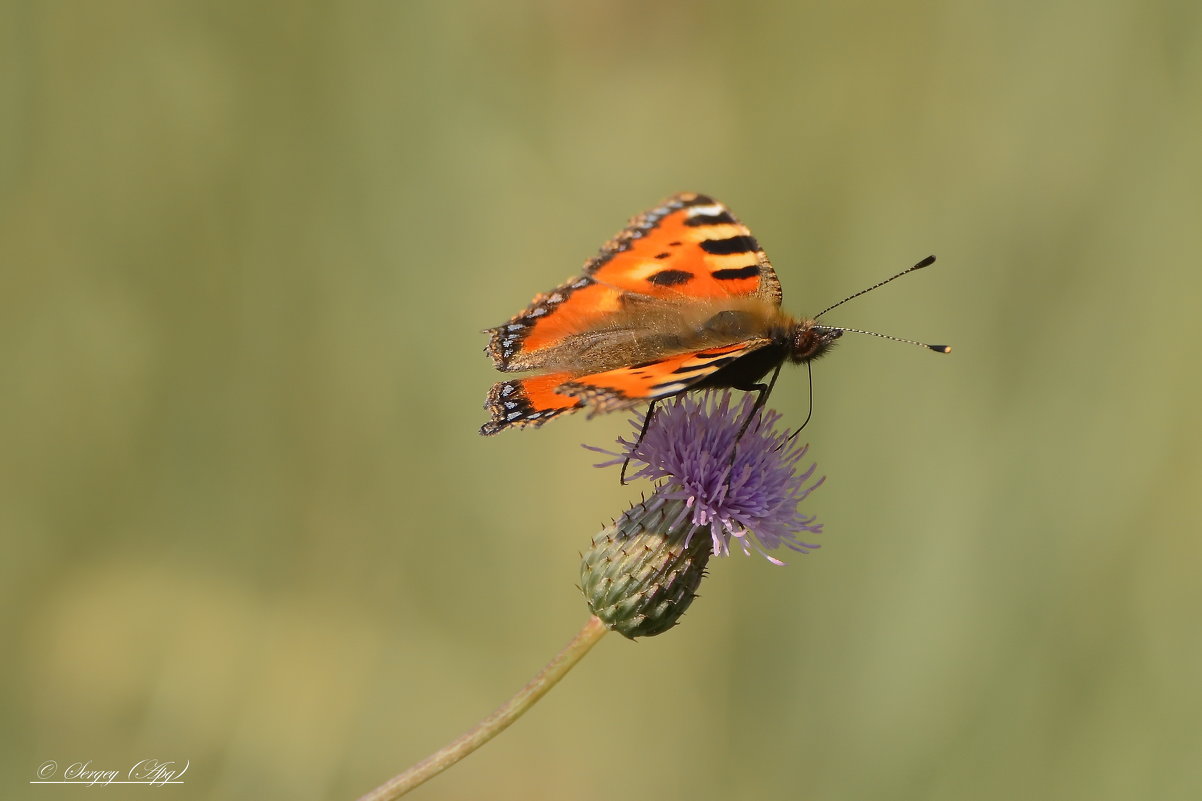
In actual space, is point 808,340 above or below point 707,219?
below

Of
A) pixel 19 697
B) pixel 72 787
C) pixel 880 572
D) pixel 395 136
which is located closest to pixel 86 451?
pixel 19 697

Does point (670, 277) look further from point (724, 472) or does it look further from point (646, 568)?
point (646, 568)

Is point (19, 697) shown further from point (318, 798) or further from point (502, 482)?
point (502, 482)

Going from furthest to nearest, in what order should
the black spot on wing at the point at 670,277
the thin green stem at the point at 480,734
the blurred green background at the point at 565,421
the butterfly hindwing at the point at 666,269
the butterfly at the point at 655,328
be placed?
the blurred green background at the point at 565,421 < the black spot on wing at the point at 670,277 < the butterfly hindwing at the point at 666,269 < the butterfly at the point at 655,328 < the thin green stem at the point at 480,734

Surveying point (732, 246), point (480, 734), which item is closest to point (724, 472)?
point (732, 246)

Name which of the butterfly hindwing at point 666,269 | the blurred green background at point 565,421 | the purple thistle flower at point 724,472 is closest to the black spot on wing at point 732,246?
the butterfly hindwing at point 666,269

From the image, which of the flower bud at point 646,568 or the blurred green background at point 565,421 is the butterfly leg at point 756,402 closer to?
the flower bud at point 646,568
